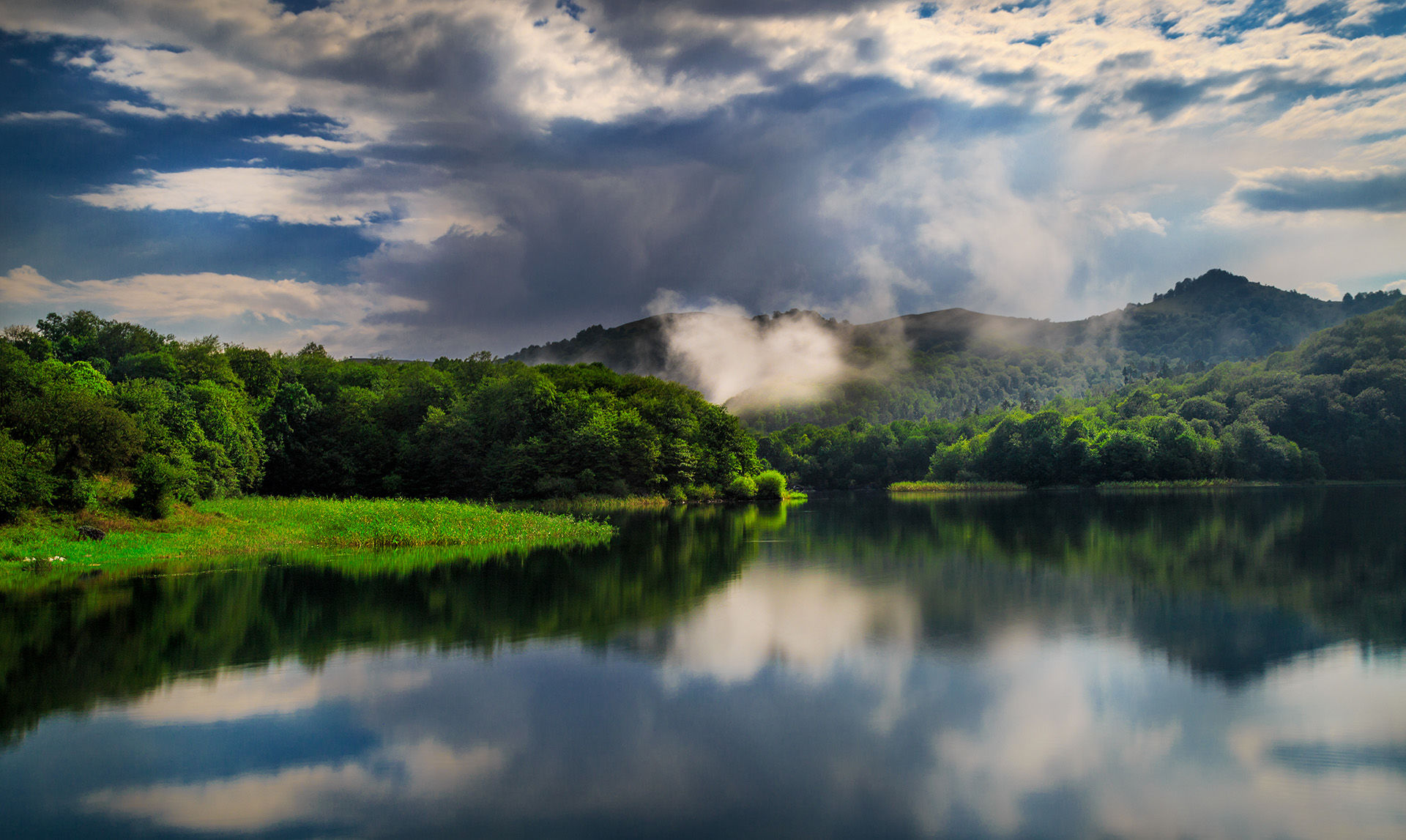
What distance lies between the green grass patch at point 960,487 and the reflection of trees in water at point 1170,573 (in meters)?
52.3

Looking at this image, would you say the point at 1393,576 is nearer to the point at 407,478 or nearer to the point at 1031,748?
the point at 1031,748

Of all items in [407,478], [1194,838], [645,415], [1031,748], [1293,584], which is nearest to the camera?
[1194,838]

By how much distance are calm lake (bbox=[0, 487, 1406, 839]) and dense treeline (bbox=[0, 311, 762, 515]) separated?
63.1 ft

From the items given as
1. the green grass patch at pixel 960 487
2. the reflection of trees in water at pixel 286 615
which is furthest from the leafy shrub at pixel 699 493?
the reflection of trees in water at pixel 286 615

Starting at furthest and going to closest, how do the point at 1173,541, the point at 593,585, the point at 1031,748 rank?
the point at 1173,541 → the point at 593,585 → the point at 1031,748

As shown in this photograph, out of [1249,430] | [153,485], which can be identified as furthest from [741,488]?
[1249,430]

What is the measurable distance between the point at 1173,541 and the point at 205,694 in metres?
32.9

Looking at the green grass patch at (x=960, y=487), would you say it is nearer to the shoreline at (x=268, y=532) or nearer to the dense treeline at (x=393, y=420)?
the dense treeline at (x=393, y=420)

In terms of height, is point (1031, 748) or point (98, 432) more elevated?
point (98, 432)

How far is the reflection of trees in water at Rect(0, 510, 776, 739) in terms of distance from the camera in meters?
13.3

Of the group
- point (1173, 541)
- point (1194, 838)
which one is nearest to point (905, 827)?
point (1194, 838)

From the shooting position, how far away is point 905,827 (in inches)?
310

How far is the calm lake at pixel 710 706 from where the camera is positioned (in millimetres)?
8266

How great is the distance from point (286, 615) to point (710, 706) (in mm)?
11391
